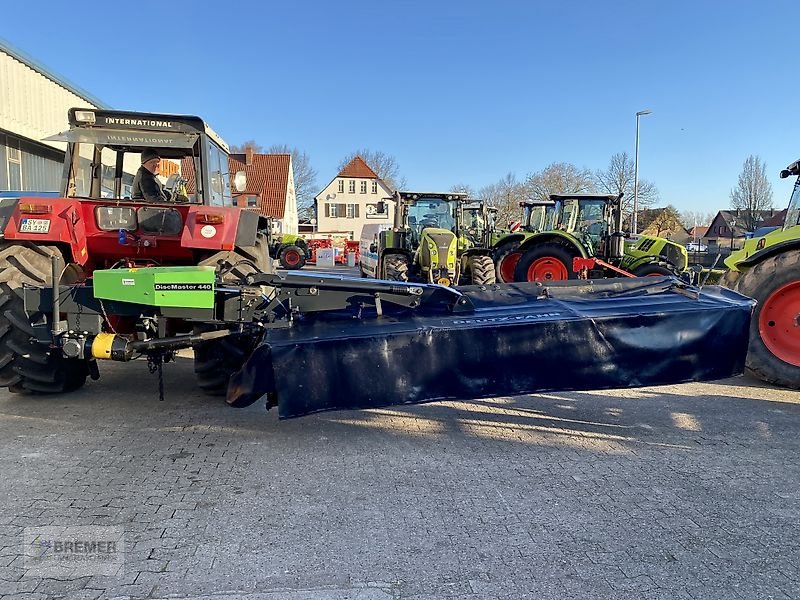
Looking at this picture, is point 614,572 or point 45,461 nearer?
point 614,572

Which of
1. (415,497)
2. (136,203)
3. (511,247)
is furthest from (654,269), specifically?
(415,497)

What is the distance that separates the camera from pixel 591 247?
1254 cm

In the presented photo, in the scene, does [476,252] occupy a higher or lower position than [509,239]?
lower

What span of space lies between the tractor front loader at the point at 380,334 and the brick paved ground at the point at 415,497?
0.48 meters

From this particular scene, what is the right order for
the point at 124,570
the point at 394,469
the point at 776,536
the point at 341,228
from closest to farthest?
the point at 124,570 → the point at 776,536 → the point at 394,469 → the point at 341,228

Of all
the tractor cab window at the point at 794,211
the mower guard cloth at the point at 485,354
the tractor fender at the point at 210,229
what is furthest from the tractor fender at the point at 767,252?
the tractor fender at the point at 210,229

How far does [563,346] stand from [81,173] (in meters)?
4.97

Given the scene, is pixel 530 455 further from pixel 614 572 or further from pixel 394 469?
pixel 614 572

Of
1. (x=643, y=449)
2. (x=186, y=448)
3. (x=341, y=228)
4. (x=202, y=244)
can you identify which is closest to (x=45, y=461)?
(x=186, y=448)

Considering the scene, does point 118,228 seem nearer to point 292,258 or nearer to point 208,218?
point 208,218

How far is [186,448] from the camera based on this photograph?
4008 mm

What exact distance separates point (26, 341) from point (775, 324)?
6652mm

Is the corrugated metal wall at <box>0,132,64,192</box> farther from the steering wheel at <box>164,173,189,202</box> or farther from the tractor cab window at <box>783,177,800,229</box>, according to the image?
the tractor cab window at <box>783,177,800,229</box>

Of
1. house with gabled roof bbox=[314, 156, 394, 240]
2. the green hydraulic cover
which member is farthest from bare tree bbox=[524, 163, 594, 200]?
the green hydraulic cover
